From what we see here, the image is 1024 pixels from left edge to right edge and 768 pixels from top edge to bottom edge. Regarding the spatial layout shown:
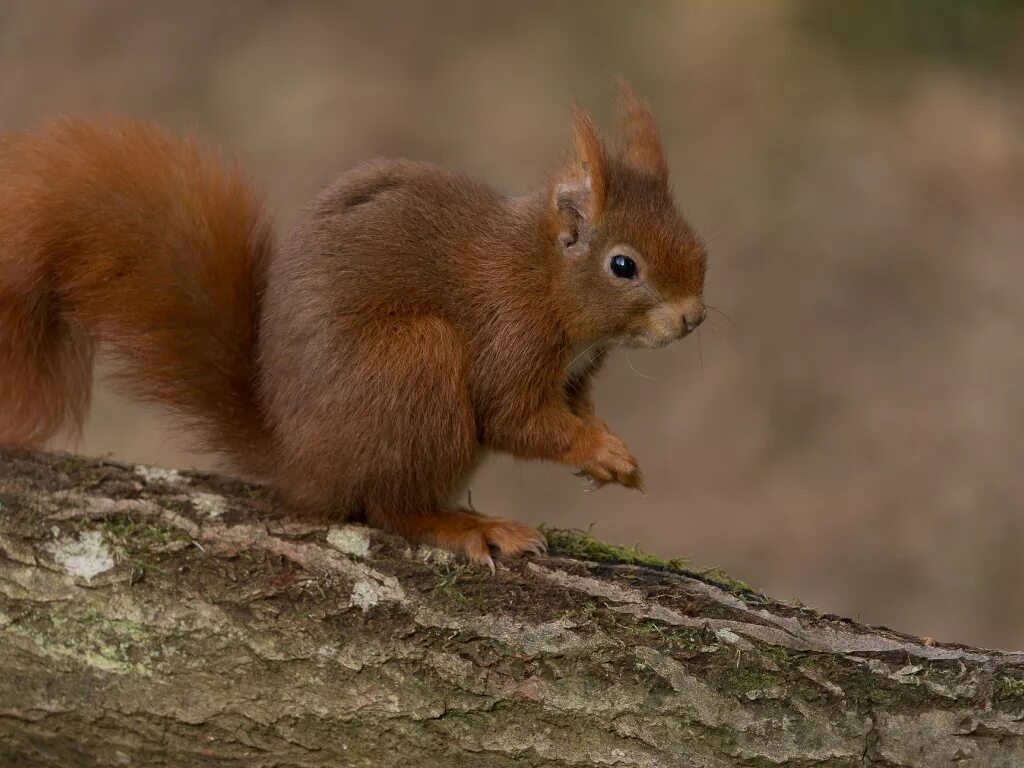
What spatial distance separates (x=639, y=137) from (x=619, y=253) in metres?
0.35

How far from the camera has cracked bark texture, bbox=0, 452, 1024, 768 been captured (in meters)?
2.06

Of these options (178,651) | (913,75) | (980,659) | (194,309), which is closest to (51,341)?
(194,309)

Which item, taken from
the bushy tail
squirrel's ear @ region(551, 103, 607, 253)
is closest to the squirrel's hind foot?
the bushy tail

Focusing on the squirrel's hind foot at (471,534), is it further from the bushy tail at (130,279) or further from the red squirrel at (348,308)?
the bushy tail at (130,279)

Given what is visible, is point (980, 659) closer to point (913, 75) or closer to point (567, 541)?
point (567, 541)

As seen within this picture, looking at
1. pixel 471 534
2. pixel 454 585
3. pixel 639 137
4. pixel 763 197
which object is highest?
pixel 763 197

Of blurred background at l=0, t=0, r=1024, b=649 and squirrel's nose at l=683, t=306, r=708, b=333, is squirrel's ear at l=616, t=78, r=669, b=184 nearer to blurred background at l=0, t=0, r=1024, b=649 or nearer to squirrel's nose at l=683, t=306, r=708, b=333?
squirrel's nose at l=683, t=306, r=708, b=333

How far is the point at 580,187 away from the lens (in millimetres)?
2635

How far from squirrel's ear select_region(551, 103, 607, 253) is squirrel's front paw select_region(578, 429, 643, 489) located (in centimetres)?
42

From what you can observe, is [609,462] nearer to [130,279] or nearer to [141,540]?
[141,540]

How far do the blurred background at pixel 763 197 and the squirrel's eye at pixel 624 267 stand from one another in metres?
1.84

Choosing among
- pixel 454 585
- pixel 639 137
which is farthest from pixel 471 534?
pixel 639 137

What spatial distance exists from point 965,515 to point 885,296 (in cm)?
98

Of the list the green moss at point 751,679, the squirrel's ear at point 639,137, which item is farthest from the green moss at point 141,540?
the squirrel's ear at point 639,137
